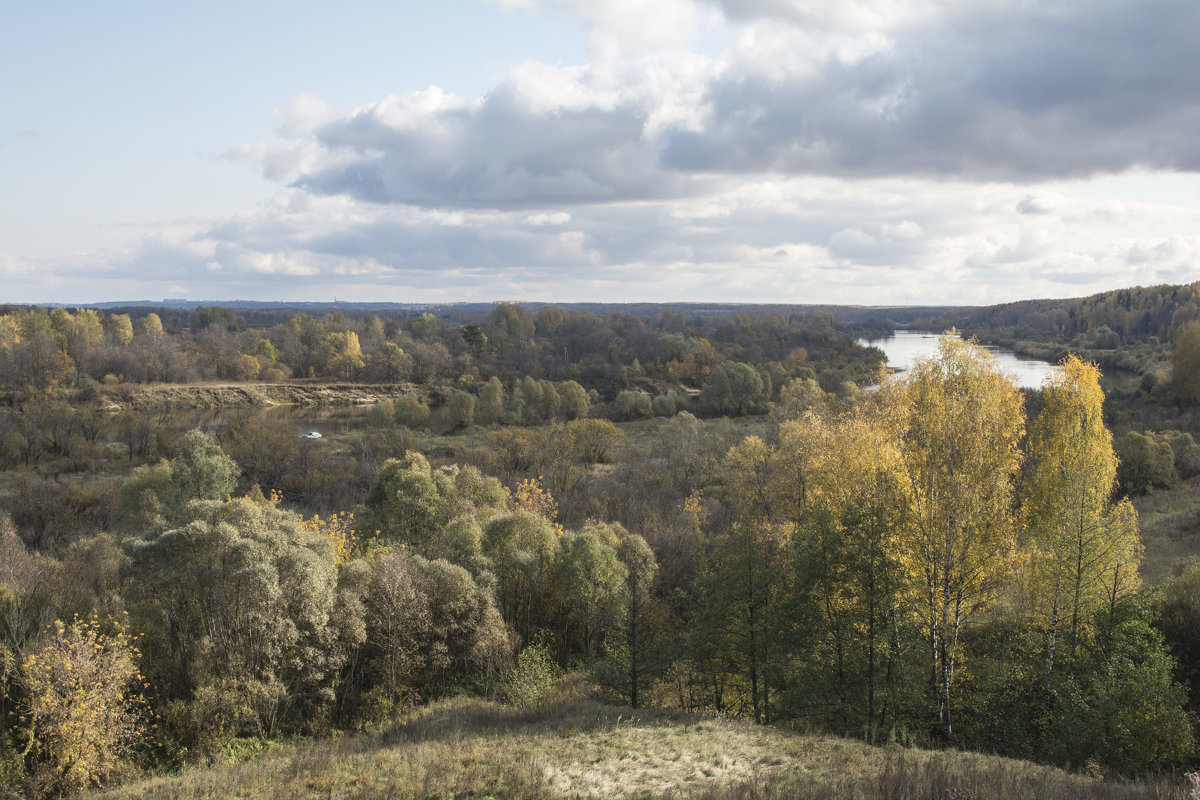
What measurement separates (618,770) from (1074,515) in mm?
14646

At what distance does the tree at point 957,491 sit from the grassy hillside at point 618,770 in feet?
16.6

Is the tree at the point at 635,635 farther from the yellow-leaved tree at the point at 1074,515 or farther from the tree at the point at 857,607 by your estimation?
the yellow-leaved tree at the point at 1074,515

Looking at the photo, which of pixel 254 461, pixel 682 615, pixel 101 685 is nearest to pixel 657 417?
pixel 254 461

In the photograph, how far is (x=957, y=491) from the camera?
1981 centimetres

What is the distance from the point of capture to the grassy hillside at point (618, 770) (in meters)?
12.2

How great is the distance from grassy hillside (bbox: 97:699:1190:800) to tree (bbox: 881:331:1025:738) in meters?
5.06

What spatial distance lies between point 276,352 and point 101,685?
453 ft

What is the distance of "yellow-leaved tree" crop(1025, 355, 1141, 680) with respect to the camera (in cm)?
1934

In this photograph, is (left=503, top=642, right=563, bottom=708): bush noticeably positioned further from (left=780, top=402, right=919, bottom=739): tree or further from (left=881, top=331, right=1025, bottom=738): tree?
(left=881, top=331, right=1025, bottom=738): tree

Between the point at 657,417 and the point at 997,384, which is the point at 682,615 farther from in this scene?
the point at 657,417

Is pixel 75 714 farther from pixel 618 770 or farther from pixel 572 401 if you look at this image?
pixel 572 401

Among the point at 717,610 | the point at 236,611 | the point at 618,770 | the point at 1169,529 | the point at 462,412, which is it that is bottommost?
the point at 1169,529

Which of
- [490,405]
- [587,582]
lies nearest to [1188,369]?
[587,582]

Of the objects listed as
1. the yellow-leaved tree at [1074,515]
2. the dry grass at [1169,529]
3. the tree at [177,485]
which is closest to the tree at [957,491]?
the yellow-leaved tree at [1074,515]
